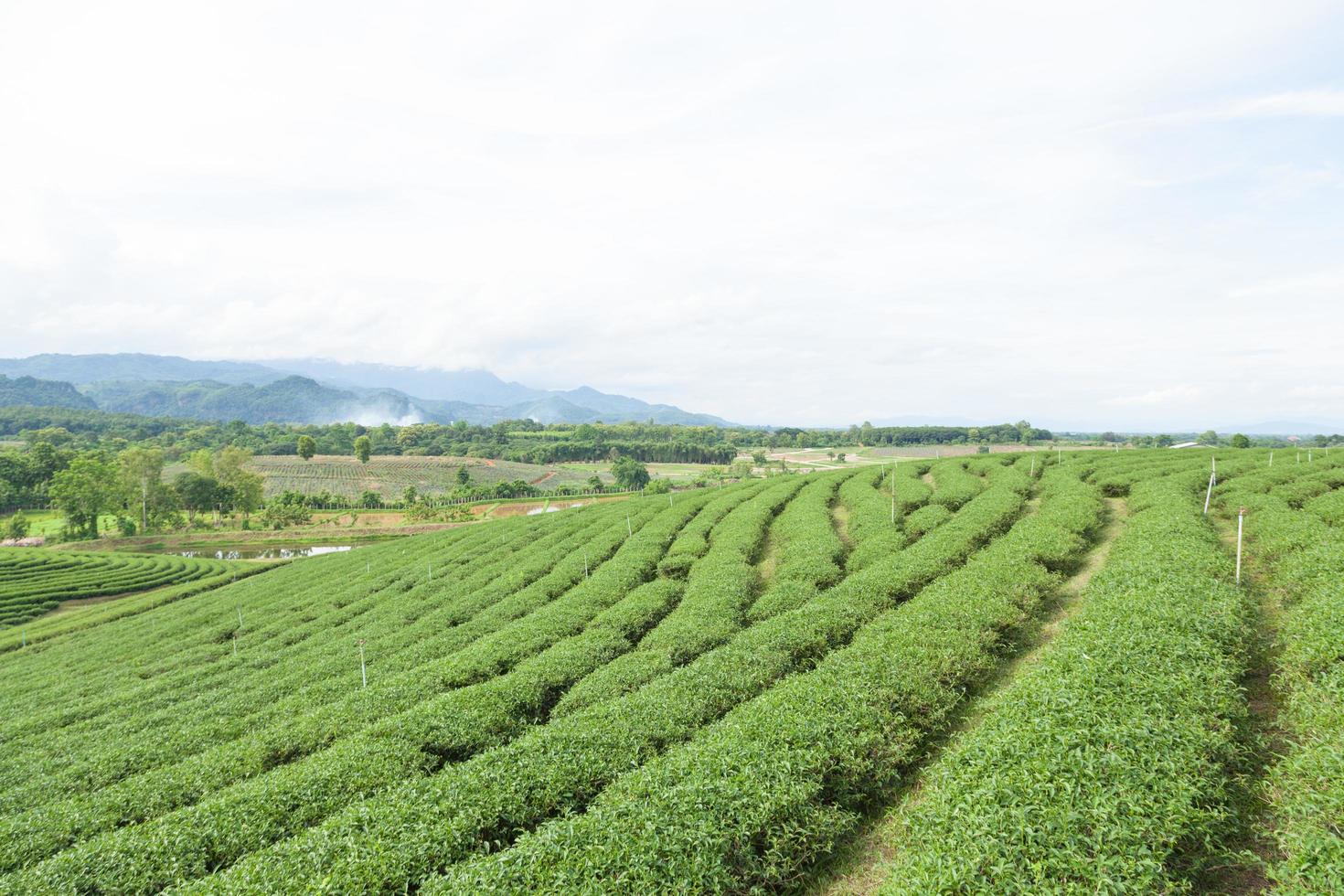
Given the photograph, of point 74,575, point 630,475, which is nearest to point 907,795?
point 74,575

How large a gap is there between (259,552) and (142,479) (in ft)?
102

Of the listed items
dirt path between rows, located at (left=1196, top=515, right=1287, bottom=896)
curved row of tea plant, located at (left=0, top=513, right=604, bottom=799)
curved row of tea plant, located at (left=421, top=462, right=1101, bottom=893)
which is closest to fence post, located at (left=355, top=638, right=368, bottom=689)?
curved row of tea plant, located at (left=0, top=513, right=604, bottom=799)

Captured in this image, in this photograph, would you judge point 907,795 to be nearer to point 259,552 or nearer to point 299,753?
point 299,753

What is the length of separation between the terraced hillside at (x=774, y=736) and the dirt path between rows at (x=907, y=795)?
0.30 feet

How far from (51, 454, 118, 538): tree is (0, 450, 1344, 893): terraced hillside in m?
77.2

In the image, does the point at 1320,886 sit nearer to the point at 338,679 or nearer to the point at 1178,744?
the point at 1178,744

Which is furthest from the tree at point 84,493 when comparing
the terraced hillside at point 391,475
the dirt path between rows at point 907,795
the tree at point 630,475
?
the dirt path between rows at point 907,795

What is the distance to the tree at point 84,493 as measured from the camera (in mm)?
81812

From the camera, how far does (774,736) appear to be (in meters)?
10.4

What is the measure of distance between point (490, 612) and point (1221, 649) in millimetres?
26252

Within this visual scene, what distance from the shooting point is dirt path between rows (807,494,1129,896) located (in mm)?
8719

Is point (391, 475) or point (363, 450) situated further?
point (363, 450)

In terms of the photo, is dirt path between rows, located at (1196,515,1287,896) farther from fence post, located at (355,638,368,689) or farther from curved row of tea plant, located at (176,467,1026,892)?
fence post, located at (355,638,368,689)

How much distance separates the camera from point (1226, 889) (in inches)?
284
